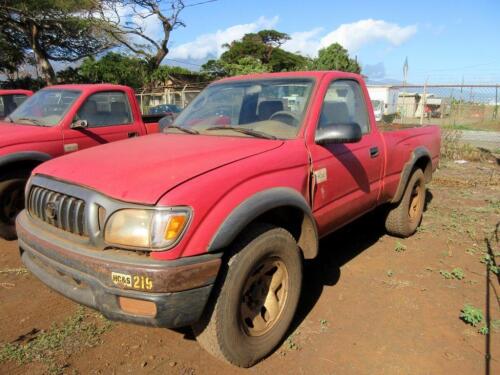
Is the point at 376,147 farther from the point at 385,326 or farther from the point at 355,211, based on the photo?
the point at 385,326

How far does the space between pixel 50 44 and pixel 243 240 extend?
30.2 meters

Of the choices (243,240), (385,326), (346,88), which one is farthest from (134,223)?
(346,88)

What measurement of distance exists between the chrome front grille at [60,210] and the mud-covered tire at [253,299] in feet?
2.82

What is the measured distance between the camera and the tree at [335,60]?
27.2 meters

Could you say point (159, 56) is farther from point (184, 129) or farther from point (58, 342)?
point (58, 342)

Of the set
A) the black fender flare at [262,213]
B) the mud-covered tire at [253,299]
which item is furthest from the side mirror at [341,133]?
the mud-covered tire at [253,299]

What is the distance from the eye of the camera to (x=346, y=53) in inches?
1133

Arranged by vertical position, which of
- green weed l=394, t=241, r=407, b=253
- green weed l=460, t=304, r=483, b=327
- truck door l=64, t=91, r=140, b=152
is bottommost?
green weed l=394, t=241, r=407, b=253

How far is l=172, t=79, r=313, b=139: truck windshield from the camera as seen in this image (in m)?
3.33

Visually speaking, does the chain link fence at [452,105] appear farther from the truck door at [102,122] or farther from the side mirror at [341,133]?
the side mirror at [341,133]

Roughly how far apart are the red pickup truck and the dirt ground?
390 mm

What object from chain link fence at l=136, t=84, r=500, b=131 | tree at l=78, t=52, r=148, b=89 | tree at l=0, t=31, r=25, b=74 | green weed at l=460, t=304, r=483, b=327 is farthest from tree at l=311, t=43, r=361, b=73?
green weed at l=460, t=304, r=483, b=327

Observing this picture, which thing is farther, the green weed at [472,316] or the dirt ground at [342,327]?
the green weed at [472,316]

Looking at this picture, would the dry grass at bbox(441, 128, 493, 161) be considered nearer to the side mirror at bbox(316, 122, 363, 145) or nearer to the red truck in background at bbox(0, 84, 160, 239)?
the red truck in background at bbox(0, 84, 160, 239)
